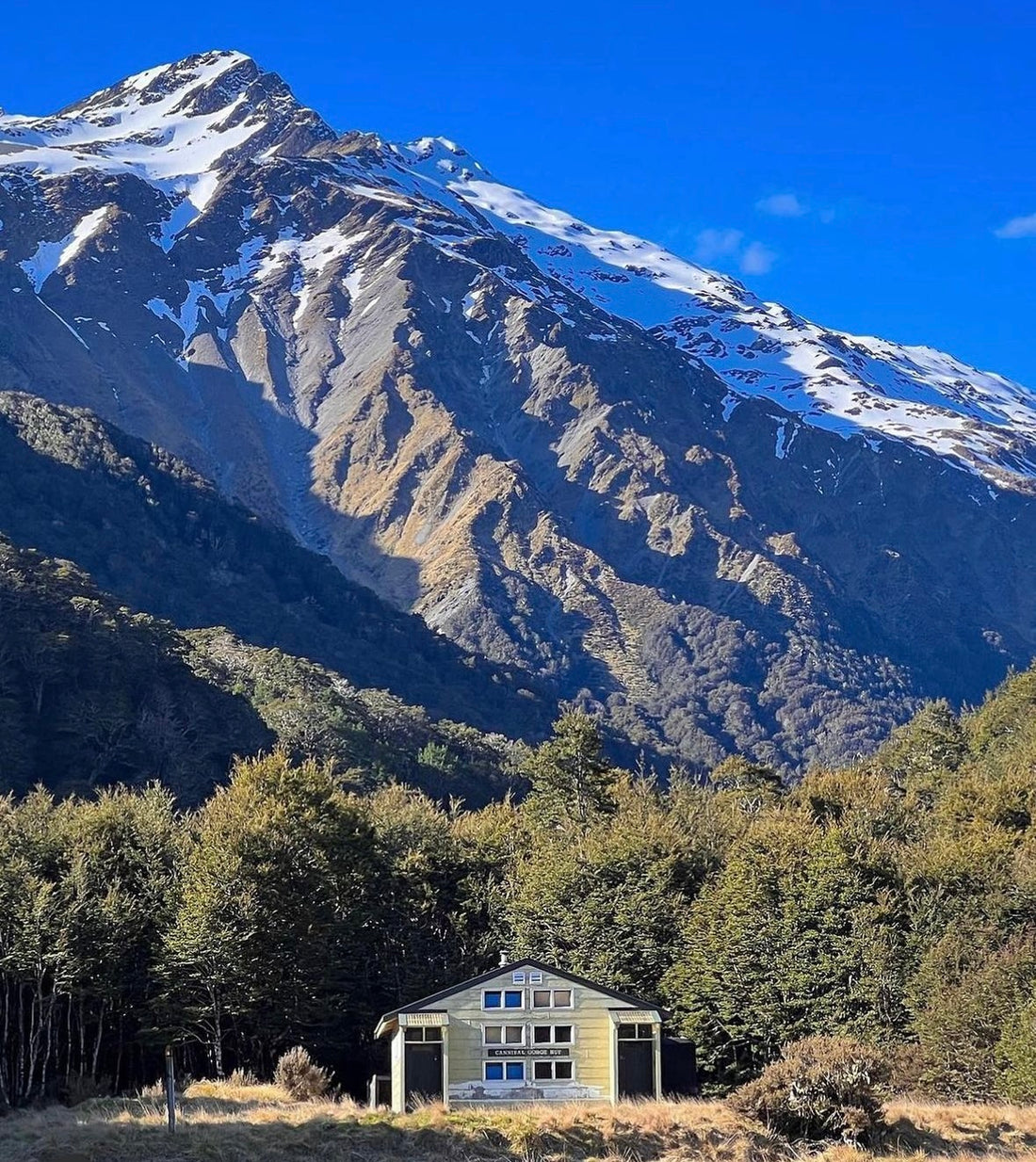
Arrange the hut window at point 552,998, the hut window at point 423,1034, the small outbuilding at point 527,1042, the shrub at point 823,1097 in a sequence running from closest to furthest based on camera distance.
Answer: the shrub at point 823,1097 < the small outbuilding at point 527,1042 < the hut window at point 423,1034 < the hut window at point 552,998

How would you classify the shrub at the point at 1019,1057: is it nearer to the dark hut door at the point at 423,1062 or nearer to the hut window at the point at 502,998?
the hut window at the point at 502,998

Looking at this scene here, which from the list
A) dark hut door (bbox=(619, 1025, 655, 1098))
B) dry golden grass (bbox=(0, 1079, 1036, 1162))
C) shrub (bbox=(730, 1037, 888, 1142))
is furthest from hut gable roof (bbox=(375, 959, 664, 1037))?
shrub (bbox=(730, 1037, 888, 1142))

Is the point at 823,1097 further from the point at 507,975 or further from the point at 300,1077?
the point at 300,1077

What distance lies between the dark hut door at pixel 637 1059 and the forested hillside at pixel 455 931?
24.8ft

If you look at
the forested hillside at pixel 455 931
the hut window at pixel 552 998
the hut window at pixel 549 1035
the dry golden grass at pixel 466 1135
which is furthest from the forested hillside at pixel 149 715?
the dry golden grass at pixel 466 1135

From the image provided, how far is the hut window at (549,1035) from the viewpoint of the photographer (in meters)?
53.4

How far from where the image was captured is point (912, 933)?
203 ft

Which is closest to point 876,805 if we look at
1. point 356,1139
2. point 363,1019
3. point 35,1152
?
point 363,1019

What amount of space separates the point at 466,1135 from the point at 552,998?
9691 millimetres

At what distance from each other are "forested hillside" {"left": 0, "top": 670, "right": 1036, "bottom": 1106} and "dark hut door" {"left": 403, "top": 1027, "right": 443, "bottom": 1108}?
8.47m

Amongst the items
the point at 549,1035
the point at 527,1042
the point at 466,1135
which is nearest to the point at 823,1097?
the point at 549,1035

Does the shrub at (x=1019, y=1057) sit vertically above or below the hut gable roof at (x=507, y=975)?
below

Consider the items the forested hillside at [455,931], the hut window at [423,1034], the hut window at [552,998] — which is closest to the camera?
the hut window at [423,1034]

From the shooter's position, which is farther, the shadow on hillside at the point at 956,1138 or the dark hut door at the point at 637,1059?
the dark hut door at the point at 637,1059
